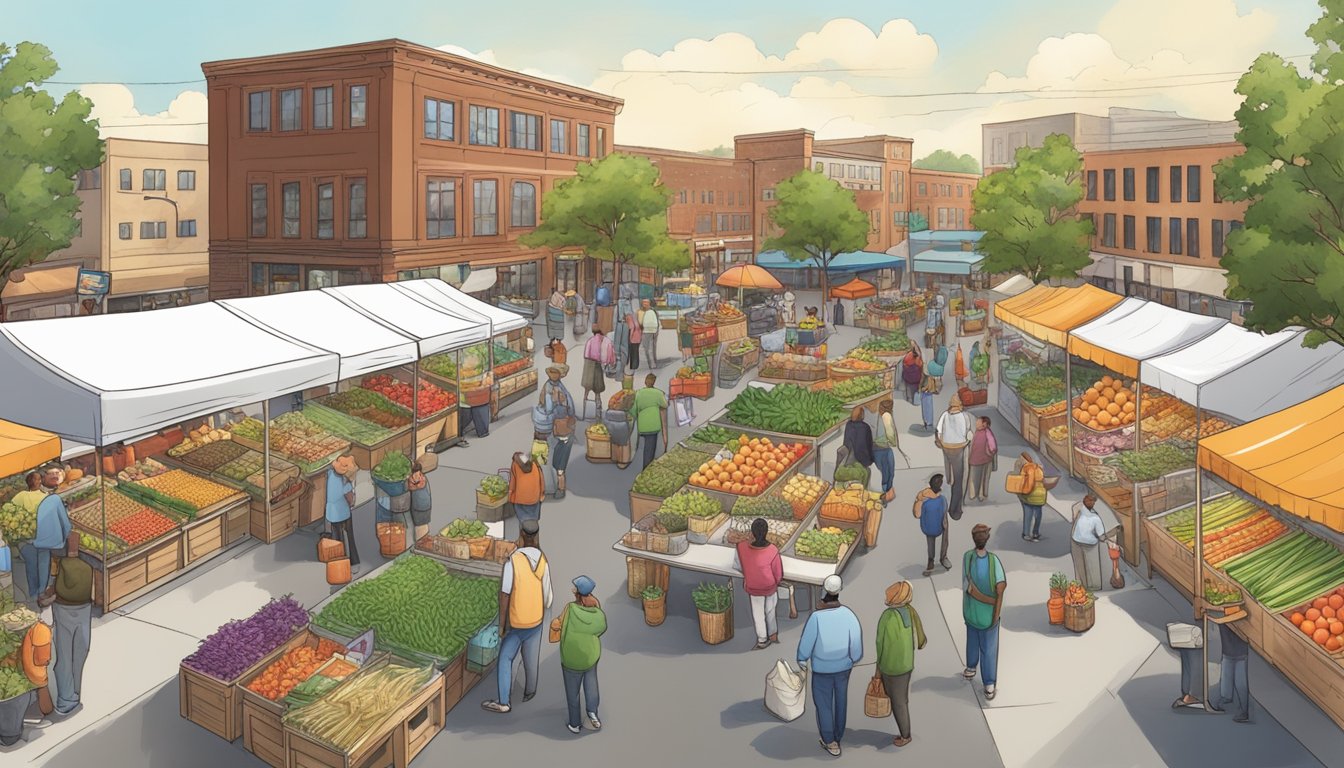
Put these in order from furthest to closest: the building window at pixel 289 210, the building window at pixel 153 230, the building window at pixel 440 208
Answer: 1. the building window at pixel 153 230
2. the building window at pixel 289 210
3. the building window at pixel 440 208

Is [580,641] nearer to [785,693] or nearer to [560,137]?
[785,693]

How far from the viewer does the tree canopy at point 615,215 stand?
4078 cm

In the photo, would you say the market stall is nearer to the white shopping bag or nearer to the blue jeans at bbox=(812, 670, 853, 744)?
the white shopping bag

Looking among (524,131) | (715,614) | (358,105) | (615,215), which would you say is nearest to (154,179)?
(358,105)

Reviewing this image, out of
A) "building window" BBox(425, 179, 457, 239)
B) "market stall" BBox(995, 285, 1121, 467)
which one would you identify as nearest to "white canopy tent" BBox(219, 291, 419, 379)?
"market stall" BBox(995, 285, 1121, 467)

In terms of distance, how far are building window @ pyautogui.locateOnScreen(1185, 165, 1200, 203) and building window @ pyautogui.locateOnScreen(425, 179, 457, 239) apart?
1332 inches

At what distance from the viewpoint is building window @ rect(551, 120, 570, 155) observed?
156ft

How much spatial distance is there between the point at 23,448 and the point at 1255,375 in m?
15.5

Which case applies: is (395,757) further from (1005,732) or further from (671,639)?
(1005,732)

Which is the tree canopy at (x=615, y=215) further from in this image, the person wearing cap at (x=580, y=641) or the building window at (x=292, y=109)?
the person wearing cap at (x=580, y=641)

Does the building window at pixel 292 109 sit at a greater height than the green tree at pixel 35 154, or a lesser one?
greater

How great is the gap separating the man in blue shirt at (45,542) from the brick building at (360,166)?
83.8 feet

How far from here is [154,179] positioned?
53.0 m

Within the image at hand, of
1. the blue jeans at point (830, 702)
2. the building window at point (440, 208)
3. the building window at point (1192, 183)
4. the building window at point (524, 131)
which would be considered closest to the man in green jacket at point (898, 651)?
the blue jeans at point (830, 702)
